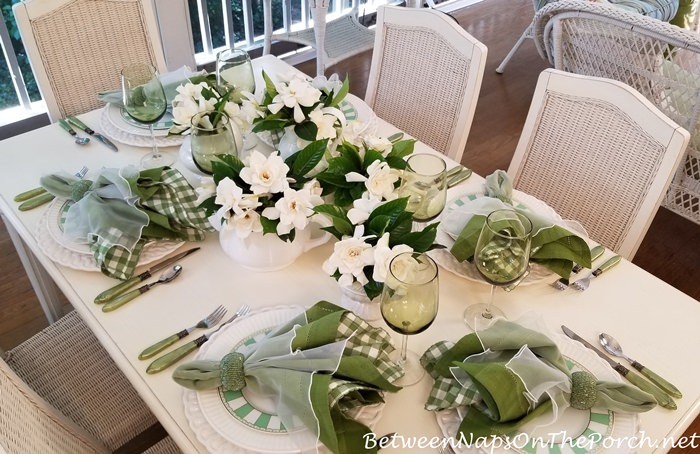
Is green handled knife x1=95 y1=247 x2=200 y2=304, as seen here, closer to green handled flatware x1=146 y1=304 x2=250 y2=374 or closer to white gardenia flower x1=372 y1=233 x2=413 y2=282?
green handled flatware x1=146 y1=304 x2=250 y2=374

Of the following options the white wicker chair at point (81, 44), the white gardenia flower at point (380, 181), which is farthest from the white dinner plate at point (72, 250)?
the white wicker chair at point (81, 44)

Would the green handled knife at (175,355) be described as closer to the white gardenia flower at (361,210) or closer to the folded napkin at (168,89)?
the white gardenia flower at (361,210)

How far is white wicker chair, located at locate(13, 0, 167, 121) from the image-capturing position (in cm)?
179

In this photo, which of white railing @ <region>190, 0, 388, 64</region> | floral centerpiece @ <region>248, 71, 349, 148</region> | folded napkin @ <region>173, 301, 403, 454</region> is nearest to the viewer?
folded napkin @ <region>173, 301, 403, 454</region>

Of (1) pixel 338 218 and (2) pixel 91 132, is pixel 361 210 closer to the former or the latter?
(1) pixel 338 218

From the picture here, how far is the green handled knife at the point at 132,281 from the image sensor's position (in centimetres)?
117

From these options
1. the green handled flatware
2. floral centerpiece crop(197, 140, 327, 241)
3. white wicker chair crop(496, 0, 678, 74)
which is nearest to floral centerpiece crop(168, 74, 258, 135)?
floral centerpiece crop(197, 140, 327, 241)

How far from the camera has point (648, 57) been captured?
7.24 ft

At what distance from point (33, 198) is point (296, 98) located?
25.4 inches

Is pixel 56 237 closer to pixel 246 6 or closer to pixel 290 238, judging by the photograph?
pixel 290 238

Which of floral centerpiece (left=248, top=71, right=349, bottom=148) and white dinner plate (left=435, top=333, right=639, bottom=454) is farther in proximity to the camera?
floral centerpiece (left=248, top=71, right=349, bottom=148)

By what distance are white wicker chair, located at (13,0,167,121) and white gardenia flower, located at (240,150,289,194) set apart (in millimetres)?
1065

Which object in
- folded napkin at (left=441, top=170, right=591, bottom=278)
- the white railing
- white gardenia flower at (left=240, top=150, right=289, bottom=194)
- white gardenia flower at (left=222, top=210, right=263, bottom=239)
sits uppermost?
white gardenia flower at (left=240, top=150, right=289, bottom=194)

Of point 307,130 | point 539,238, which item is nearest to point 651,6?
point 539,238
